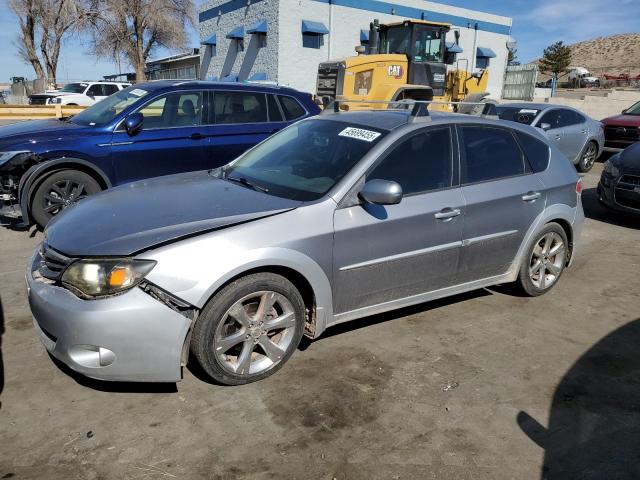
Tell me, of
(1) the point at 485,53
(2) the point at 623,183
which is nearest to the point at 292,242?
(2) the point at 623,183

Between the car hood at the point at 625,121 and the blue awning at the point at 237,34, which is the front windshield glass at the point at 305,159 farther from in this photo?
the blue awning at the point at 237,34

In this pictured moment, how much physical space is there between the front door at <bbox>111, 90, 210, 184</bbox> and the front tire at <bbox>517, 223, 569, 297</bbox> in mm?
4094

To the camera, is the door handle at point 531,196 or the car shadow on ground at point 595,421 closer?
the car shadow on ground at point 595,421

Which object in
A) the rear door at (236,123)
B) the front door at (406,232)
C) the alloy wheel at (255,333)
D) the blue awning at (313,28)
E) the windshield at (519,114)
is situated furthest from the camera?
the blue awning at (313,28)

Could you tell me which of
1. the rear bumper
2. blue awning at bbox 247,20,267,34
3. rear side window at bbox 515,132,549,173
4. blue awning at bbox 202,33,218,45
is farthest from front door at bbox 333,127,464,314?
blue awning at bbox 202,33,218,45

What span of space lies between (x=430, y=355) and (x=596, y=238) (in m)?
4.40

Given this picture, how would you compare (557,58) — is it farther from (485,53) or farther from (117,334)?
Answer: (117,334)

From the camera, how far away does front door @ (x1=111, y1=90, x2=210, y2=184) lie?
20.8 feet

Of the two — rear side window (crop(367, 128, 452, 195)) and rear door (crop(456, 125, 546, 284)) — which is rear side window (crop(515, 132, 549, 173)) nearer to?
rear door (crop(456, 125, 546, 284))

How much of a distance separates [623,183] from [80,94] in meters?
22.0

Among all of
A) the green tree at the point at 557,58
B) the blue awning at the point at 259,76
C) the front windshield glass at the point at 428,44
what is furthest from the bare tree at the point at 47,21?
the green tree at the point at 557,58

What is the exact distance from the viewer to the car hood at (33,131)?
6.00 meters

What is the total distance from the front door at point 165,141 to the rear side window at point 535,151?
388cm

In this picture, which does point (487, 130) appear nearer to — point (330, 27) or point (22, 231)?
point (22, 231)
